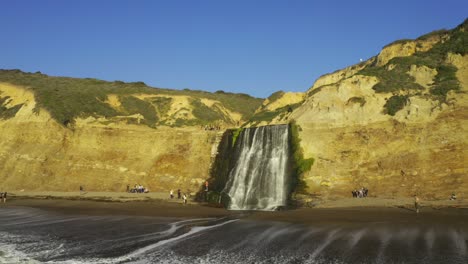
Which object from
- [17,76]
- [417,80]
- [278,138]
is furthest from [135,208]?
[17,76]

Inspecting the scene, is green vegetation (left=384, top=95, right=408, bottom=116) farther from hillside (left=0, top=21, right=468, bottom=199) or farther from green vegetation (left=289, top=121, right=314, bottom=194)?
green vegetation (left=289, top=121, right=314, bottom=194)

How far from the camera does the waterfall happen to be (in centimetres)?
3725

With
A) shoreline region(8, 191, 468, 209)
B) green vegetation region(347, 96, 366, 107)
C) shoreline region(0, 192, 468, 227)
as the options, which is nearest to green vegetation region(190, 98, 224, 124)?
shoreline region(8, 191, 468, 209)

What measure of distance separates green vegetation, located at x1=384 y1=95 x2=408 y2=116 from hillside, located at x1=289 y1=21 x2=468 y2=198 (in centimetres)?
8

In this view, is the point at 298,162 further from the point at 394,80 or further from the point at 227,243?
the point at 227,243

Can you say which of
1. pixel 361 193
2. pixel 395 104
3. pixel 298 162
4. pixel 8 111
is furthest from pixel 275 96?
pixel 8 111

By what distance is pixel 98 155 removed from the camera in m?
51.1

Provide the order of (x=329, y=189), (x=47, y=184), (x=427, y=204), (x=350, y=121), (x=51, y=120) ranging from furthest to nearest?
1. (x=51, y=120)
2. (x=47, y=184)
3. (x=350, y=121)
4. (x=329, y=189)
5. (x=427, y=204)

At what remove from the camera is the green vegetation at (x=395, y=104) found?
1526 inches

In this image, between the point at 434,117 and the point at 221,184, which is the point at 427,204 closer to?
the point at 434,117

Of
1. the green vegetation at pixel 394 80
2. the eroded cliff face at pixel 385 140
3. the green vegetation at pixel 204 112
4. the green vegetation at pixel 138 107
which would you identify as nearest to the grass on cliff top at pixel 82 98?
the green vegetation at pixel 138 107

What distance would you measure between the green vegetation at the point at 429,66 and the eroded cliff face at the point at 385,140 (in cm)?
55

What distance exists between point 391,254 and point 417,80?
28.8 metres

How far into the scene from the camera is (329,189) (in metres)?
35.8
